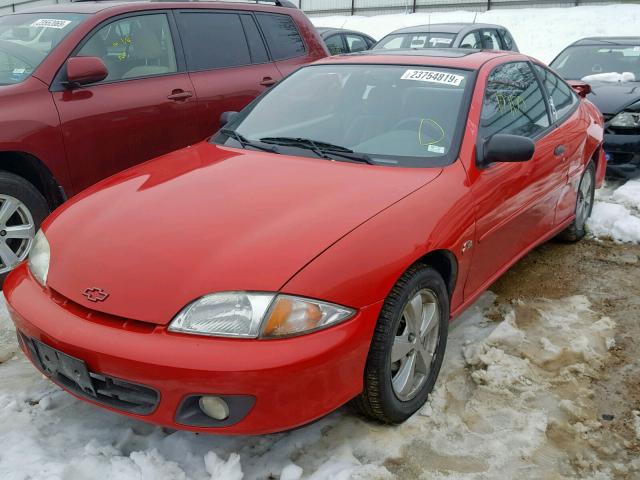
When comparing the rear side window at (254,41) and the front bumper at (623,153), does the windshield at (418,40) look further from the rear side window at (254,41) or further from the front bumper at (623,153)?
the rear side window at (254,41)

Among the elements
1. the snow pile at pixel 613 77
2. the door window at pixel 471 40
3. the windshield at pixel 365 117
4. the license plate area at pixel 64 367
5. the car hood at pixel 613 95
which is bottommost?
the car hood at pixel 613 95

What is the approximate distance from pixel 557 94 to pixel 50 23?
11.8 feet

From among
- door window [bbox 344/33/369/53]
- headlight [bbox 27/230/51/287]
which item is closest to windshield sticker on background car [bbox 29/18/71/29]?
headlight [bbox 27/230/51/287]

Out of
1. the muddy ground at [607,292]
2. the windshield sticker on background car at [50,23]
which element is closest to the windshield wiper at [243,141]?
the windshield sticker on background car at [50,23]

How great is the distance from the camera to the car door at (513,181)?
10.1ft

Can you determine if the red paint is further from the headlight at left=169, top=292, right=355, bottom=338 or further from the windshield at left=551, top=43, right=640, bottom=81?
the windshield at left=551, top=43, right=640, bottom=81

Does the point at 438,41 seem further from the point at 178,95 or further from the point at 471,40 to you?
the point at 178,95

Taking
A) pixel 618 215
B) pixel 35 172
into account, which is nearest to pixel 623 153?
pixel 618 215

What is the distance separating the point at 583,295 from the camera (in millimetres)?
3941

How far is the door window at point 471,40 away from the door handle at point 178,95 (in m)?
5.41

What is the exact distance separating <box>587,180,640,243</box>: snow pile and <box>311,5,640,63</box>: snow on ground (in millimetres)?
13102

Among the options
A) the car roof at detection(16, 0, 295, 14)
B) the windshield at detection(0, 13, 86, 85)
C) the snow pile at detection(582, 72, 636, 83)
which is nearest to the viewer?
the windshield at detection(0, 13, 86, 85)

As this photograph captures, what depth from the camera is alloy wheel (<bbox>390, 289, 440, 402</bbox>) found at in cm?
254

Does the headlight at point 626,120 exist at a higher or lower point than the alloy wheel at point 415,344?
lower
